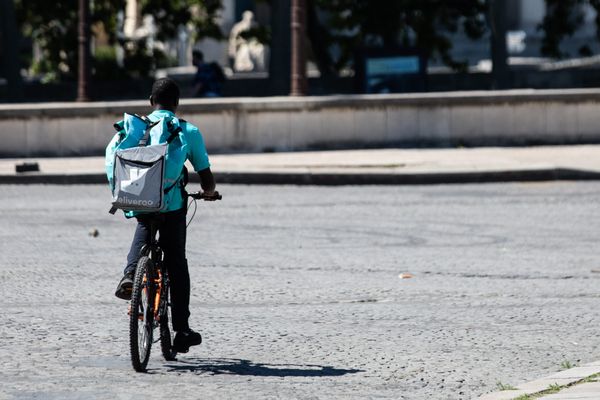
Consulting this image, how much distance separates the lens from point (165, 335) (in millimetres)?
7969

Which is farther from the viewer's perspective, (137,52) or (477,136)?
(137,52)

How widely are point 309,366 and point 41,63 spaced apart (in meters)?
33.2

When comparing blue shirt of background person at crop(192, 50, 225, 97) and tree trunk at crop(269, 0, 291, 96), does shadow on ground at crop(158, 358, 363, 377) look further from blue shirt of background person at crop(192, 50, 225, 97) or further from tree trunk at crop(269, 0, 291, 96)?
tree trunk at crop(269, 0, 291, 96)

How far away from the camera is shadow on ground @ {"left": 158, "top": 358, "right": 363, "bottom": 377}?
7871mm

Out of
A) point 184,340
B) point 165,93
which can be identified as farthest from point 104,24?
point 184,340

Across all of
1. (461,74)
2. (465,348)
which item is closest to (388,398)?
(465,348)

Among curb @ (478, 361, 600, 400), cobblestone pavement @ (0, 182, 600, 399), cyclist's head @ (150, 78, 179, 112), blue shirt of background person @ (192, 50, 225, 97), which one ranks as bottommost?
cobblestone pavement @ (0, 182, 600, 399)

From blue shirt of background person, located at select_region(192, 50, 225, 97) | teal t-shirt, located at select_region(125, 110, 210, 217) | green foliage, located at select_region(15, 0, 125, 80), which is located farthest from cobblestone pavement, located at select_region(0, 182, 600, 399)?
green foliage, located at select_region(15, 0, 125, 80)

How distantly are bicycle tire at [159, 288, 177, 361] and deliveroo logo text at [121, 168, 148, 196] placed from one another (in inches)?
27.8

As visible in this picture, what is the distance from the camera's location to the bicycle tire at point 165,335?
7900 millimetres

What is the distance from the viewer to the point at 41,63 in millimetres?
40250

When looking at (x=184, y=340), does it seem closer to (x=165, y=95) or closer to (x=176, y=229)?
(x=176, y=229)

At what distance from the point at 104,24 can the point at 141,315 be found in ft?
85.2

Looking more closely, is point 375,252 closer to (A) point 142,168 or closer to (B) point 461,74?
(A) point 142,168
